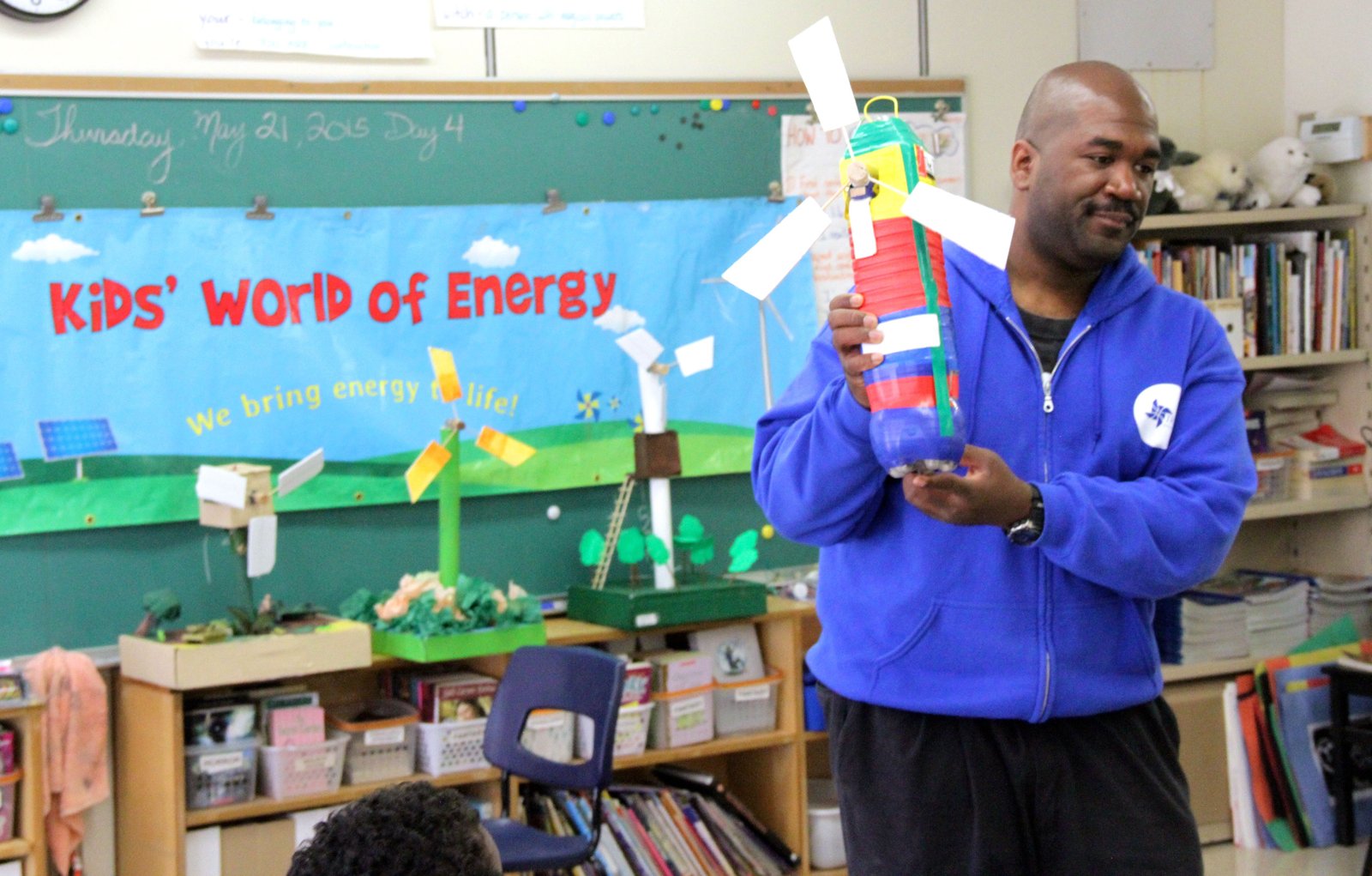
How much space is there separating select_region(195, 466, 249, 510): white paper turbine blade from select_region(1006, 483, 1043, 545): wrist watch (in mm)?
2012

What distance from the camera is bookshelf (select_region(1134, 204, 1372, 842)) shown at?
160 inches

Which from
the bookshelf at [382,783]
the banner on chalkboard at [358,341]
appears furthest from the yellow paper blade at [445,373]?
the bookshelf at [382,783]

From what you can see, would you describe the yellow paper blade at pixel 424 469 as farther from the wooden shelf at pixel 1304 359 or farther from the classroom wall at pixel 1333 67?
the classroom wall at pixel 1333 67

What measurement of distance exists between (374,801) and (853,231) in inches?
25.8

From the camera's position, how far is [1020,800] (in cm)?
150

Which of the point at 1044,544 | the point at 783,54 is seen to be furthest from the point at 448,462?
the point at 1044,544

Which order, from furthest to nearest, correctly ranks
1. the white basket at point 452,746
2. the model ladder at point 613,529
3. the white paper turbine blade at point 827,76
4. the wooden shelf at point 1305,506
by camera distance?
the wooden shelf at point 1305,506 → the model ladder at point 613,529 → the white basket at point 452,746 → the white paper turbine blade at point 827,76

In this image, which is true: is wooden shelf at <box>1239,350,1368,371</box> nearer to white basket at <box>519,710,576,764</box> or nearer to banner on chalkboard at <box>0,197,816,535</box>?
banner on chalkboard at <box>0,197,816,535</box>

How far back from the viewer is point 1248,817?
4.00m

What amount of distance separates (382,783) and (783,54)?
2.02 metres

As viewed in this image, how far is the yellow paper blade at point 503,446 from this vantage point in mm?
3379

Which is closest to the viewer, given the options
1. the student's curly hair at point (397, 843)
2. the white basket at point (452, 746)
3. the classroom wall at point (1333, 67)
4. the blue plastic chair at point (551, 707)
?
the student's curly hair at point (397, 843)

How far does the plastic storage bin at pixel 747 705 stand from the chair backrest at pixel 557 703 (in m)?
0.67

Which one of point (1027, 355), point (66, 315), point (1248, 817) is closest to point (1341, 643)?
point (1248, 817)
